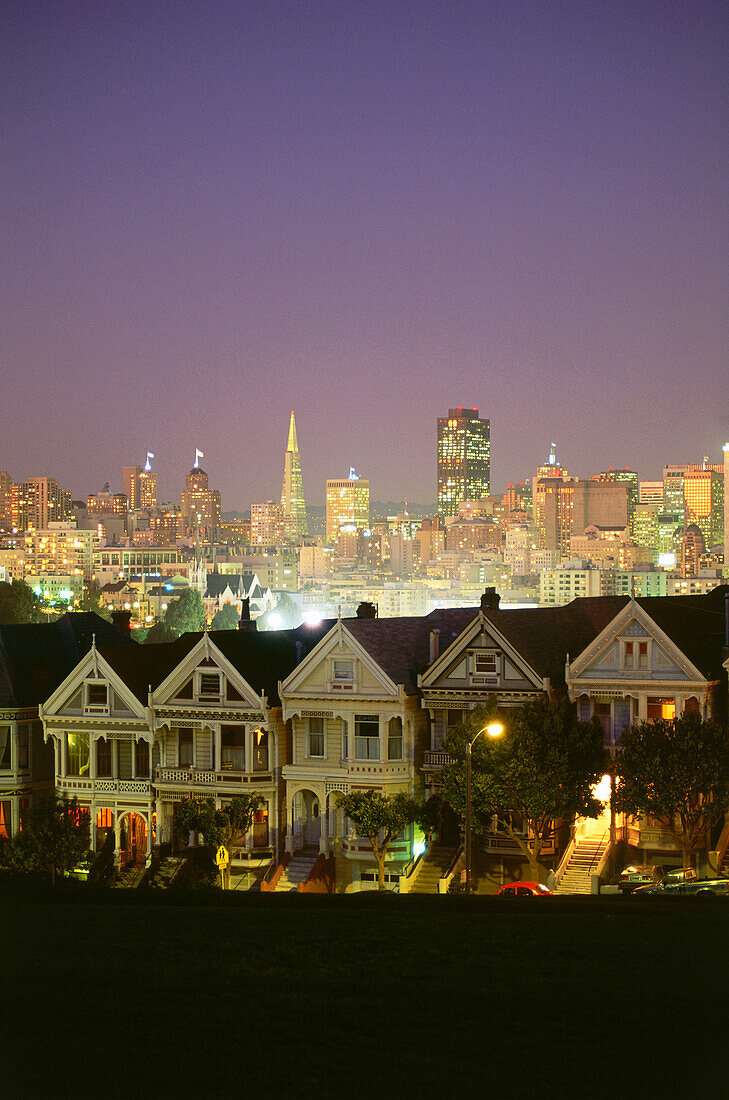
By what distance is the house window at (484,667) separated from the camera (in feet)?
138

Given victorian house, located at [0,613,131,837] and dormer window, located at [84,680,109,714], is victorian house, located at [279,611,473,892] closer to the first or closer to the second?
dormer window, located at [84,680,109,714]

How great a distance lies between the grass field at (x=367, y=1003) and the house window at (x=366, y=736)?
45.8 ft

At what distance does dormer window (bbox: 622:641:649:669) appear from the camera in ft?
134

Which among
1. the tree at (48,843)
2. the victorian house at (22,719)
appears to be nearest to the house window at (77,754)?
the victorian house at (22,719)

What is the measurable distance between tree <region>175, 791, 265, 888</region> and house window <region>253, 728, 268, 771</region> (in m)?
1.22

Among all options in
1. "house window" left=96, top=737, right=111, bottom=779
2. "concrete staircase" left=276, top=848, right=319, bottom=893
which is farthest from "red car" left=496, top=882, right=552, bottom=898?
"house window" left=96, top=737, right=111, bottom=779

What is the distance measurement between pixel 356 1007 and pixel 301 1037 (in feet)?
4.90

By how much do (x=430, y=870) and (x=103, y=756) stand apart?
12178 millimetres

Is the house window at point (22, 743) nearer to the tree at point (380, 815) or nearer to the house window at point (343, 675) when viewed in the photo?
the house window at point (343, 675)

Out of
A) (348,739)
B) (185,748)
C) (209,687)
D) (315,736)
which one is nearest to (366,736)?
(348,739)

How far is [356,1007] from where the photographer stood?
21.4 meters

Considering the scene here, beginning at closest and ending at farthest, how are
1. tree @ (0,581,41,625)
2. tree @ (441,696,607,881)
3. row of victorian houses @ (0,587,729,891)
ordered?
tree @ (441,696,607,881) < row of victorian houses @ (0,587,729,891) < tree @ (0,581,41,625)

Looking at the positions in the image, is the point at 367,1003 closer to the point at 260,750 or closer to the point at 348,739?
the point at 348,739

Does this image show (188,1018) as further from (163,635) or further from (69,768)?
(163,635)
